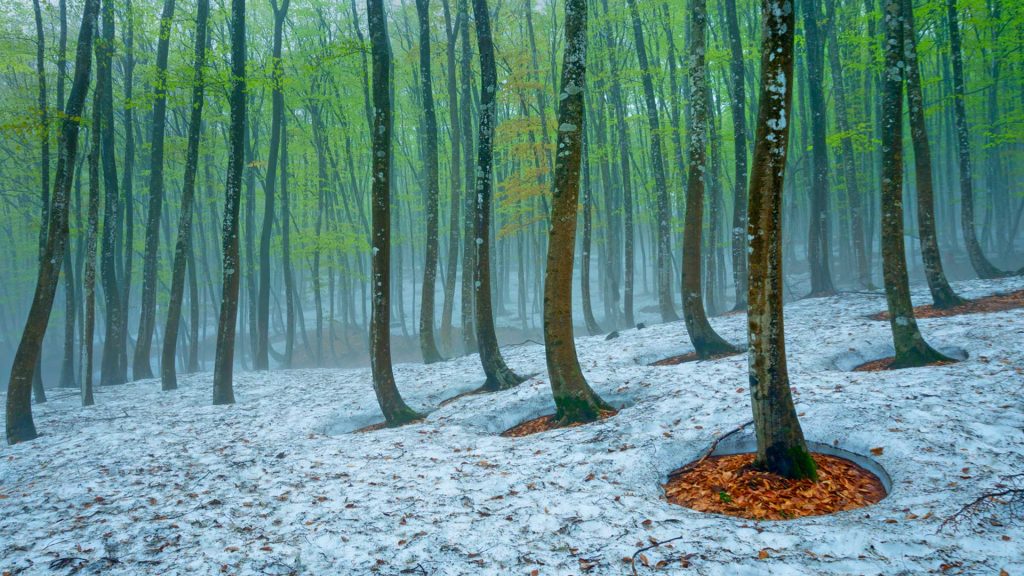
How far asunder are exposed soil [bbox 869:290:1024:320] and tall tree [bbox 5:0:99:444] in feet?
52.3

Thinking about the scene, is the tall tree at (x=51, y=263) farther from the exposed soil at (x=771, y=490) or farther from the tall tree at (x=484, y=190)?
the exposed soil at (x=771, y=490)

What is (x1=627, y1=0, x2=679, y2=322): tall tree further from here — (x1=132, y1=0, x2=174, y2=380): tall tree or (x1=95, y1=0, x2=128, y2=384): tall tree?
(x1=95, y1=0, x2=128, y2=384): tall tree

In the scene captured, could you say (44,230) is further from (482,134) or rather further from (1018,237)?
(1018,237)

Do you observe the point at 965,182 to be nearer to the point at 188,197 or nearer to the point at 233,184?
the point at 233,184

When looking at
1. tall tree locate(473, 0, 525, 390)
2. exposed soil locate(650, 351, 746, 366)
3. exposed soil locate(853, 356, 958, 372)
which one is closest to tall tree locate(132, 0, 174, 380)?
tall tree locate(473, 0, 525, 390)

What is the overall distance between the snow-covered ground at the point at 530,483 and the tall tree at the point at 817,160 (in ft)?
22.0

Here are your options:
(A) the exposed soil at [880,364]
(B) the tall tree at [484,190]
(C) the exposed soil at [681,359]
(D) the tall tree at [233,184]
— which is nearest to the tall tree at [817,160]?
(C) the exposed soil at [681,359]

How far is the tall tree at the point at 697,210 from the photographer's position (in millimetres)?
10461

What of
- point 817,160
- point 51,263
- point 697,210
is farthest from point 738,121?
point 51,263

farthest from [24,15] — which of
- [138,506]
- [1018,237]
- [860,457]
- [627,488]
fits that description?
[1018,237]

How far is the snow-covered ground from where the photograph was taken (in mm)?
4148

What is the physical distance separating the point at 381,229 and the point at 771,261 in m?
6.53

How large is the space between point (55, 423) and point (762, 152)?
14.1 metres

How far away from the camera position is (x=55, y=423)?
11.2 m
